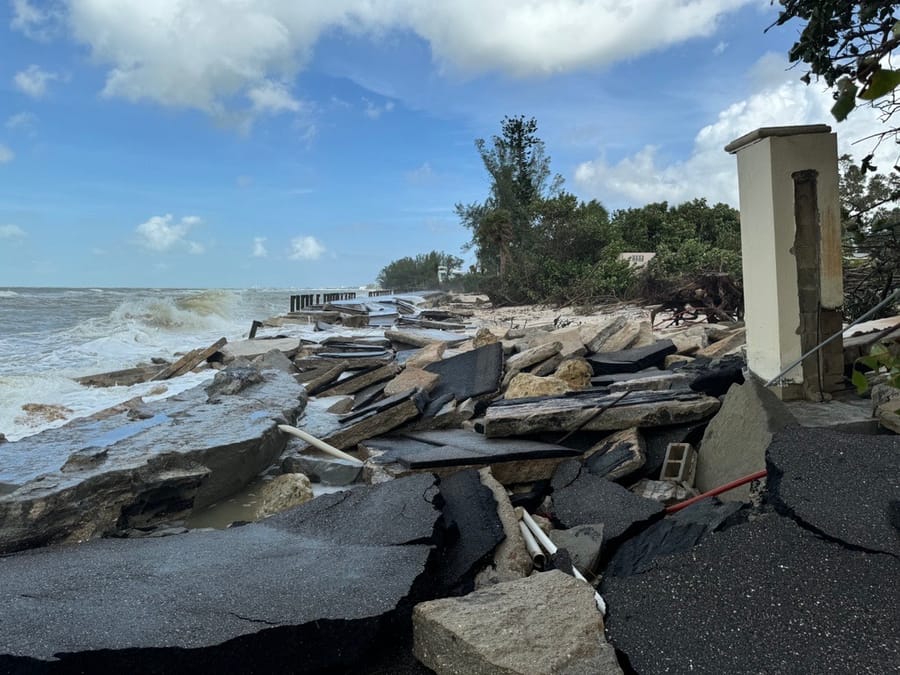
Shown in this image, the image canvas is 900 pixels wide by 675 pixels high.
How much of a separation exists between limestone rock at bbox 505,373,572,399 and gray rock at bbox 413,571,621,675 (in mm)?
3479

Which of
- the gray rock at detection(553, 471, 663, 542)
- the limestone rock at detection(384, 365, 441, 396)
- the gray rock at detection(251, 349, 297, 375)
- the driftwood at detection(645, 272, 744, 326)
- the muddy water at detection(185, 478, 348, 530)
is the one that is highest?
the driftwood at detection(645, 272, 744, 326)

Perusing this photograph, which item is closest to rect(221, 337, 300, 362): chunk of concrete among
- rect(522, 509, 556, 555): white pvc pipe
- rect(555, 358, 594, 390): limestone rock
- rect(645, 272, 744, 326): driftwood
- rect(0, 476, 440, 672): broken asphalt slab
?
rect(555, 358, 594, 390): limestone rock

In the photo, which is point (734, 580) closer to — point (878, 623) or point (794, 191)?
point (878, 623)

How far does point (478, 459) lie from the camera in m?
4.02

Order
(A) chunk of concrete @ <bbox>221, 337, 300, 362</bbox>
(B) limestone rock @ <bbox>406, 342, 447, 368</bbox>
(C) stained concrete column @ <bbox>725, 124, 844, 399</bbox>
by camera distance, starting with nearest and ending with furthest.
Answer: (C) stained concrete column @ <bbox>725, 124, 844, 399</bbox>, (B) limestone rock @ <bbox>406, 342, 447, 368</bbox>, (A) chunk of concrete @ <bbox>221, 337, 300, 362</bbox>

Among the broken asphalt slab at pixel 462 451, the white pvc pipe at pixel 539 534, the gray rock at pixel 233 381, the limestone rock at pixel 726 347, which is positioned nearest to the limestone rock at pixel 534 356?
the limestone rock at pixel 726 347

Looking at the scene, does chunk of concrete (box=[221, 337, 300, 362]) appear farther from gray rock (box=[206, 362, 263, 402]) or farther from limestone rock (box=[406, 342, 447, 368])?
gray rock (box=[206, 362, 263, 402])

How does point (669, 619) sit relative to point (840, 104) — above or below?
below

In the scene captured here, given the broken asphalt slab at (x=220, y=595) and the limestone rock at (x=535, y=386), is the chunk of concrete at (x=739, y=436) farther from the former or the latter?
the limestone rock at (x=535, y=386)

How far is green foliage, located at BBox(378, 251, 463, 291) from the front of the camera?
65325 mm

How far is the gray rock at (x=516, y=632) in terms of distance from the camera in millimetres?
2008

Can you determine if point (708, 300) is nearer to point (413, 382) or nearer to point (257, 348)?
point (413, 382)

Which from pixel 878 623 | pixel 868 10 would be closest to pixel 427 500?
pixel 878 623

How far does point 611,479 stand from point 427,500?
123 cm
